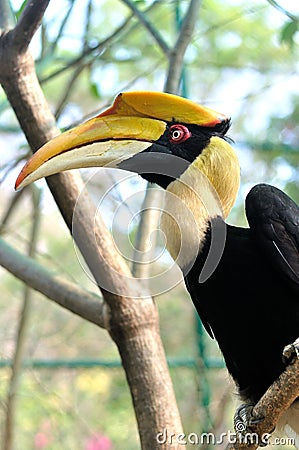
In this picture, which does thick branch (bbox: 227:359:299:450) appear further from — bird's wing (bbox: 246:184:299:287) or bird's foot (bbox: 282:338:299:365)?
bird's wing (bbox: 246:184:299:287)

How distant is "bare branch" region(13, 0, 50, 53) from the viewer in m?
1.80

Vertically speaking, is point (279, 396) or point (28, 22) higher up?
point (28, 22)

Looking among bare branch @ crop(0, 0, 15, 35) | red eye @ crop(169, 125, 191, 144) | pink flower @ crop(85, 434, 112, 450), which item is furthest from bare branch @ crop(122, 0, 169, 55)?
pink flower @ crop(85, 434, 112, 450)

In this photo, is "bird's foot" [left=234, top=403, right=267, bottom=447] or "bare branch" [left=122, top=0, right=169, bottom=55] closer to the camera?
"bird's foot" [left=234, top=403, right=267, bottom=447]

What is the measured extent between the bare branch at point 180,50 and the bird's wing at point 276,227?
0.49m

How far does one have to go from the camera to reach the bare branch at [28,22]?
1796mm

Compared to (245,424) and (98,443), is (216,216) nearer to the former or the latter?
(245,424)

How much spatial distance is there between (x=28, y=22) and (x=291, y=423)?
119cm

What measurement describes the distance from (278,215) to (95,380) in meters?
1.94

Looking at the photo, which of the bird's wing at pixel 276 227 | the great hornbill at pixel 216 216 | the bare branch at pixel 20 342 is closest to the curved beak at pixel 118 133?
the great hornbill at pixel 216 216

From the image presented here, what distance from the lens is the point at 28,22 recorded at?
5.95 feet

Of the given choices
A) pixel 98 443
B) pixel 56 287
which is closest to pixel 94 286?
pixel 98 443

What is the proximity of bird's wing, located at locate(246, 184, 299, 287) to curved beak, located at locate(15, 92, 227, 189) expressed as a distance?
0.22 meters

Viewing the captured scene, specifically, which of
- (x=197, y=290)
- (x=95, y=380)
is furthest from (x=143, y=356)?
(x=95, y=380)
